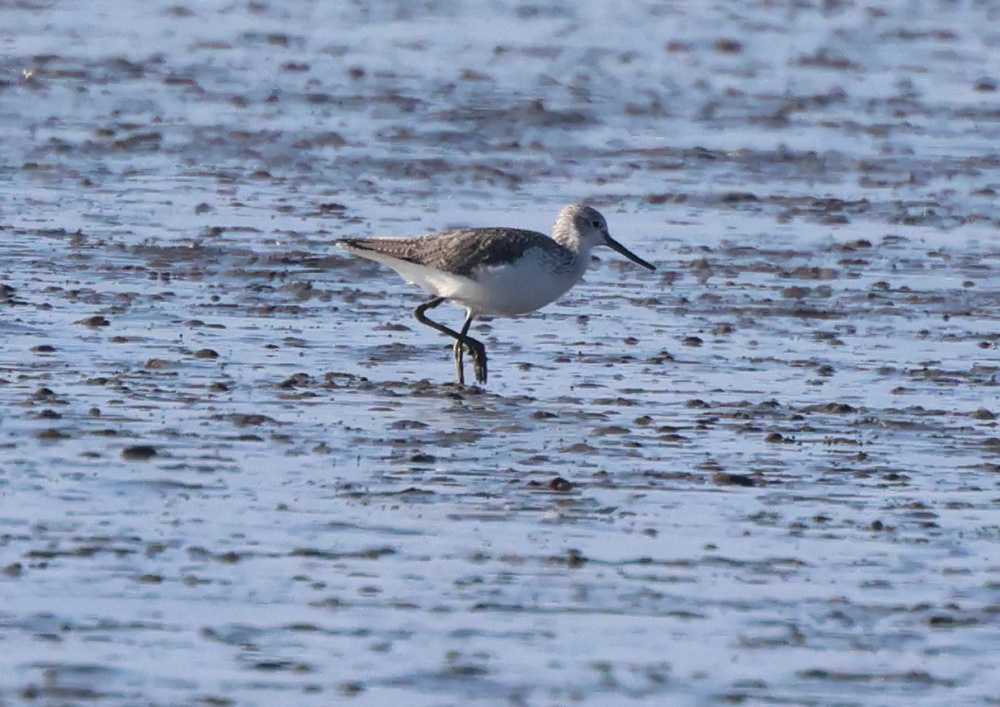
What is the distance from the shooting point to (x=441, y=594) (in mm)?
7562

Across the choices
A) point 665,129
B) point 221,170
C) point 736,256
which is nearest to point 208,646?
point 736,256

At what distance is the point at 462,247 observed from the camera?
40.6 ft

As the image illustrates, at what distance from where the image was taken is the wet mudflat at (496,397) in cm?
708

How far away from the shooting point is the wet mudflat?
708 cm

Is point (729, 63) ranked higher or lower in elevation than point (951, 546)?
higher

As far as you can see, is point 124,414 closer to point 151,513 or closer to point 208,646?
point 151,513

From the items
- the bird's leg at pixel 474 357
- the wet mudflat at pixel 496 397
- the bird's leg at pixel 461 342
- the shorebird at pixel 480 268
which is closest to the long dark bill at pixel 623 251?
the wet mudflat at pixel 496 397

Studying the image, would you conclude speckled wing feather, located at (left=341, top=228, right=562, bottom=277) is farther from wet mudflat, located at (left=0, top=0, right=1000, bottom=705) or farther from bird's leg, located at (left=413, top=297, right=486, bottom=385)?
wet mudflat, located at (left=0, top=0, right=1000, bottom=705)

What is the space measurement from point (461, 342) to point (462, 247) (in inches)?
26.8

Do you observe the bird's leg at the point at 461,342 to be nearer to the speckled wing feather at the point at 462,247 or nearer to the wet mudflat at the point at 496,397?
the wet mudflat at the point at 496,397

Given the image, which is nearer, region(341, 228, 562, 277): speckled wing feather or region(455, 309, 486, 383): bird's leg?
region(455, 309, 486, 383): bird's leg

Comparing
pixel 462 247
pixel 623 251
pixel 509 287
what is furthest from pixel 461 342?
pixel 623 251

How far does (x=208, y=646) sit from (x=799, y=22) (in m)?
23.0

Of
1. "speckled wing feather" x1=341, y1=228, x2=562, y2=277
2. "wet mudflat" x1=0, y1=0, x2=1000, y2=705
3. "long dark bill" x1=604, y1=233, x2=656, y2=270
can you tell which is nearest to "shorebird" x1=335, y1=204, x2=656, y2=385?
"speckled wing feather" x1=341, y1=228, x2=562, y2=277
